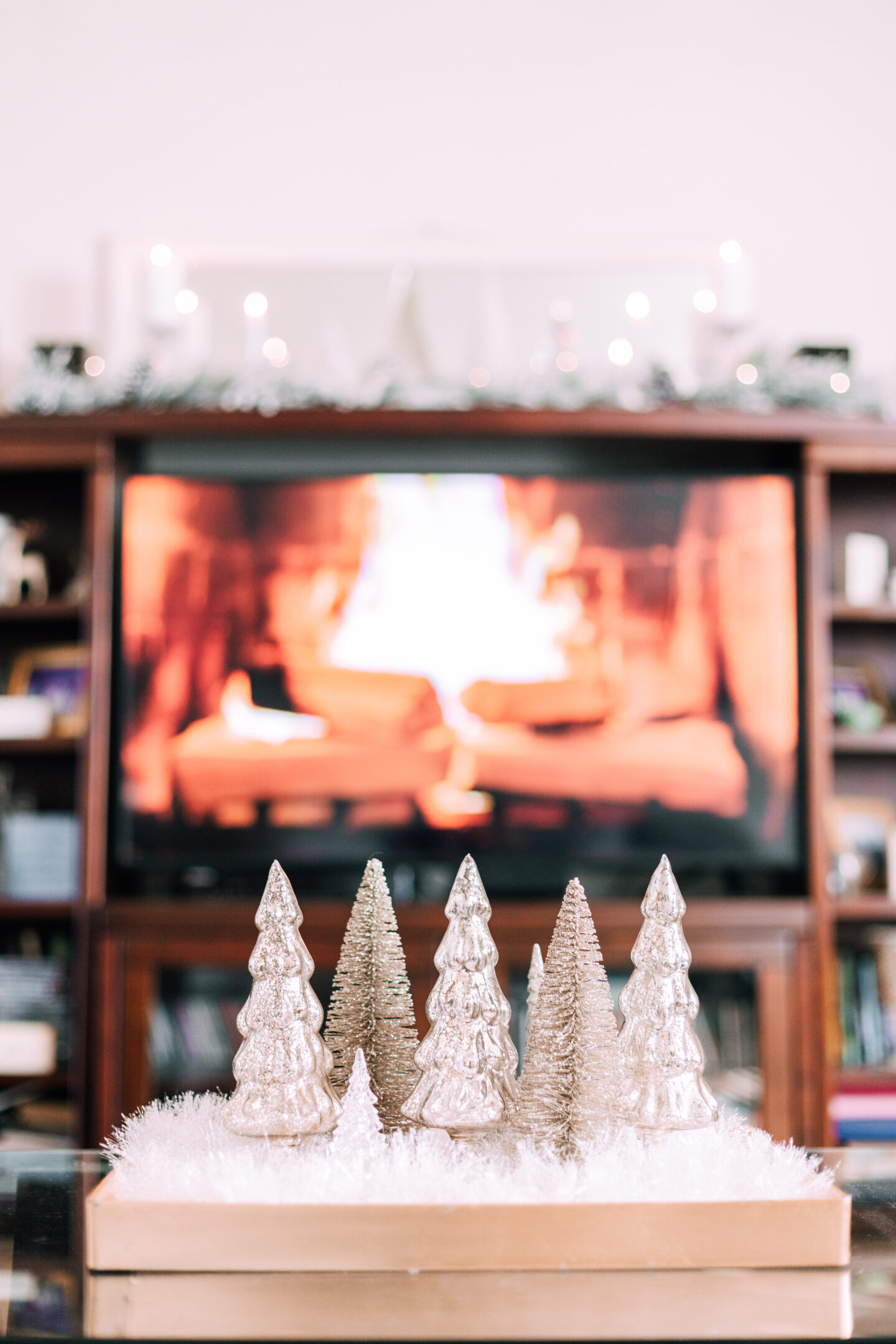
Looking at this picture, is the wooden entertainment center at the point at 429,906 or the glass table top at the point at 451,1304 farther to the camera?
the wooden entertainment center at the point at 429,906

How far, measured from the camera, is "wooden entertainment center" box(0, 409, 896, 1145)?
2.33 meters

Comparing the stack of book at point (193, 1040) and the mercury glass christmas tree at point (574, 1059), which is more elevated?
the mercury glass christmas tree at point (574, 1059)

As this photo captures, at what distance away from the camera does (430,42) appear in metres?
2.93

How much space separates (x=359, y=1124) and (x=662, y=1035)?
0.74 feet

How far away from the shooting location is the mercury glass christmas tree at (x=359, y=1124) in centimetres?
85

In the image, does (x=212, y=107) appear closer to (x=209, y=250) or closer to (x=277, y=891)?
(x=209, y=250)

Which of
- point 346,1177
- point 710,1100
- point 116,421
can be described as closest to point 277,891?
point 346,1177

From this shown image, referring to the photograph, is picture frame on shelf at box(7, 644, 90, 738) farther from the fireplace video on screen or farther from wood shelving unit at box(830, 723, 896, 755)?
wood shelving unit at box(830, 723, 896, 755)

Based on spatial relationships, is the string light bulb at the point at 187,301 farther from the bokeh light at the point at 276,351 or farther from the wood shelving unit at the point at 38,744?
the wood shelving unit at the point at 38,744

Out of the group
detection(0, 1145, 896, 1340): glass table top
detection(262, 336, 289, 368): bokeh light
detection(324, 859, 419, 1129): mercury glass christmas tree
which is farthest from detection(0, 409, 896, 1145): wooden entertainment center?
detection(0, 1145, 896, 1340): glass table top

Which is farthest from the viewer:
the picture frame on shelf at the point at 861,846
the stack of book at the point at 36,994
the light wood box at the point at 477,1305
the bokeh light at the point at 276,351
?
the bokeh light at the point at 276,351

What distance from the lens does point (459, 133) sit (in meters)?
2.90

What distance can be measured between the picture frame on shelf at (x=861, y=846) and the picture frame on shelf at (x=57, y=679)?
155 cm

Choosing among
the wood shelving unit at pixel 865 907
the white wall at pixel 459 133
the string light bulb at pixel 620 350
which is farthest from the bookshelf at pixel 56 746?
the wood shelving unit at pixel 865 907
